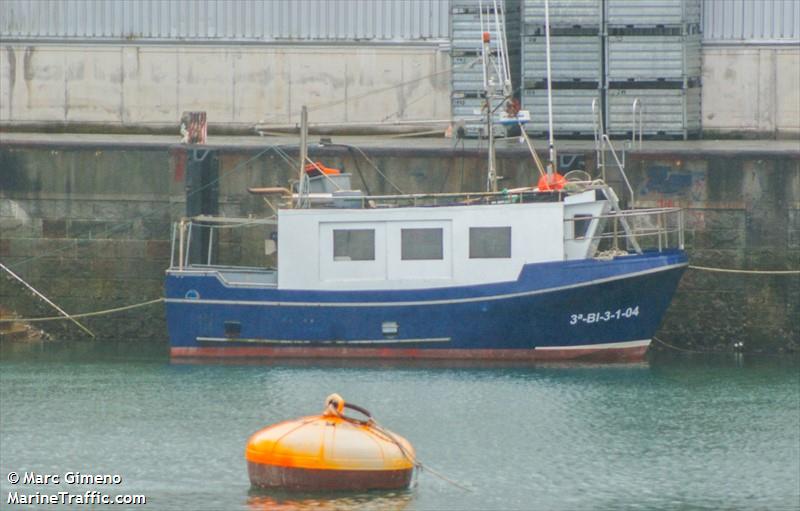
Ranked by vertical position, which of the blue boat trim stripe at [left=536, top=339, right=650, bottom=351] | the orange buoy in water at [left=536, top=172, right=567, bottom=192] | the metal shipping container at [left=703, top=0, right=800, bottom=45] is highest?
the metal shipping container at [left=703, top=0, right=800, bottom=45]

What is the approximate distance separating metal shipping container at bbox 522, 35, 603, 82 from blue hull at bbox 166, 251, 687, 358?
455 centimetres

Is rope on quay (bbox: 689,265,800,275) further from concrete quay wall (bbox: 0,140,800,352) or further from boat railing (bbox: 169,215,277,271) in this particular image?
boat railing (bbox: 169,215,277,271)

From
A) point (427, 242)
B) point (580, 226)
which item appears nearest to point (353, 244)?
point (427, 242)

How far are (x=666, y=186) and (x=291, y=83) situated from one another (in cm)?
638

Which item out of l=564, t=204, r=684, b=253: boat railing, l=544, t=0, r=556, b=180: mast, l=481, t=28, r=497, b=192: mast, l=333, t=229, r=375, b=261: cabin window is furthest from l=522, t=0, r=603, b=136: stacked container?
l=333, t=229, r=375, b=261: cabin window

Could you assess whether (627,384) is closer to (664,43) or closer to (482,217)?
(482,217)

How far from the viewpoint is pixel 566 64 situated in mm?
27562

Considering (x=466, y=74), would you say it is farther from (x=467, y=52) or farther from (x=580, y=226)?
(x=580, y=226)

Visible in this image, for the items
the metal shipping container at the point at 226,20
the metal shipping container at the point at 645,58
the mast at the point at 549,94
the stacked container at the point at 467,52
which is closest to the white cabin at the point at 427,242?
the mast at the point at 549,94

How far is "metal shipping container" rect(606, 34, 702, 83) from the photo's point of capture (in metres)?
27.4

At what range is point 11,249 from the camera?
86.1 ft

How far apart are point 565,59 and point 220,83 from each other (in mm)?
5296

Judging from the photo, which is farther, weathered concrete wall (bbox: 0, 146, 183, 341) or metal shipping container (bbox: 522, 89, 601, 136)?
metal shipping container (bbox: 522, 89, 601, 136)

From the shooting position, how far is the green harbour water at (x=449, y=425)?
55.5 feet
